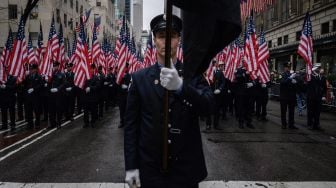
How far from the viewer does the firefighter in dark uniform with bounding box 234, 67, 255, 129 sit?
12.3 metres

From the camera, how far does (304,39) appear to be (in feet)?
40.7

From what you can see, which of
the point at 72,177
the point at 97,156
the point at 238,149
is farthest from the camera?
the point at 238,149

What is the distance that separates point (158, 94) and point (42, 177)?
4.23m

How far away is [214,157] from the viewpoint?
763 cm

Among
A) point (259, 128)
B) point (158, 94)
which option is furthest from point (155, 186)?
point (259, 128)

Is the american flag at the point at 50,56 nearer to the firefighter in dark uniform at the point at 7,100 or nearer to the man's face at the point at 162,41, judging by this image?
the firefighter in dark uniform at the point at 7,100

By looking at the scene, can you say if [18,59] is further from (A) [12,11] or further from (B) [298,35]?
(A) [12,11]

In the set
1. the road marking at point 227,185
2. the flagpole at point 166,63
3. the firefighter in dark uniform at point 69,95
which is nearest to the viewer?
the flagpole at point 166,63

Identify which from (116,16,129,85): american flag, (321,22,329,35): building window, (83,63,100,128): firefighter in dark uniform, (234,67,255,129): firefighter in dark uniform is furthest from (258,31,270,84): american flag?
(321,22,329,35): building window

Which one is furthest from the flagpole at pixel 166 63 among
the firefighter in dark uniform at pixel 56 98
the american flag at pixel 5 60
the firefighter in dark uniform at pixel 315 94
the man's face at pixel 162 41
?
the american flag at pixel 5 60

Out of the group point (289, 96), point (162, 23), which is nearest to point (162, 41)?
point (162, 23)

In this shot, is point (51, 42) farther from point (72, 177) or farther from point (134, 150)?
point (134, 150)

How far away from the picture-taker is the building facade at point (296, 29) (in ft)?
82.2

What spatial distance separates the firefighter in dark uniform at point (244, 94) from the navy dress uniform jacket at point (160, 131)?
9.63 metres
